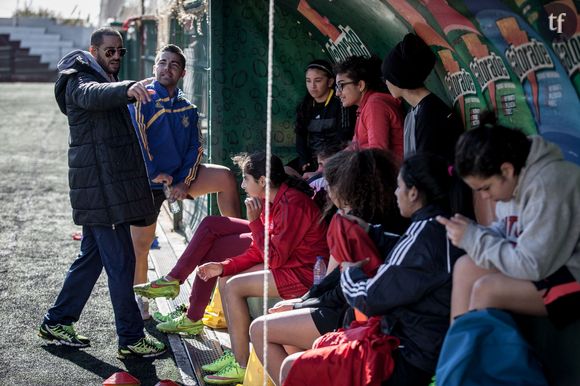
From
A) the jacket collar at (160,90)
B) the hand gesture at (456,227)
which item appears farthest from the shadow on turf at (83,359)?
the hand gesture at (456,227)

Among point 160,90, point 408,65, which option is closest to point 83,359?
point 160,90

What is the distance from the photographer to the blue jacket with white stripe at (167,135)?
6449 mm

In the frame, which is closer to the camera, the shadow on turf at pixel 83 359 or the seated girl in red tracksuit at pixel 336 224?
the seated girl in red tracksuit at pixel 336 224

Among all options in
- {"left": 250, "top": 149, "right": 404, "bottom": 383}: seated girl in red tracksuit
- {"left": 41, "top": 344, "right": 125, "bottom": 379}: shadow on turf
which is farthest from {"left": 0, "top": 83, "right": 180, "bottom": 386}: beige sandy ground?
{"left": 250, "top": 149, "right": 404, "bottom": 383}: seated girl in red tracksuit

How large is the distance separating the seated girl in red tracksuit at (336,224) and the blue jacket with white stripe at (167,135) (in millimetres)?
2259

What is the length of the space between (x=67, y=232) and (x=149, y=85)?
150 inches

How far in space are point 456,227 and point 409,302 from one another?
0.37 m

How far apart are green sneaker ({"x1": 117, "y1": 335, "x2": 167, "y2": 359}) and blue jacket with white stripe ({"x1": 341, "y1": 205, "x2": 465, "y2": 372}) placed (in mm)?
2325

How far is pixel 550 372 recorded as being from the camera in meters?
3.58

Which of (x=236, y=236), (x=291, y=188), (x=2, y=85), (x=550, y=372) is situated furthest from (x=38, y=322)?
(x=2, y=85)

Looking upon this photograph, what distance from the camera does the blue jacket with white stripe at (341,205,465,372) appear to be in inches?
144

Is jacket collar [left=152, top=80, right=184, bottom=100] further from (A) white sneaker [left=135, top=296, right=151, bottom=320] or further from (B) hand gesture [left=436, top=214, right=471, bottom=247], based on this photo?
(B) hand gesture [left=436, top=214, right=471, bottom=247]

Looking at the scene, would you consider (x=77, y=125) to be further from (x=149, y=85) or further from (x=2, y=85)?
(x=2, y=85)

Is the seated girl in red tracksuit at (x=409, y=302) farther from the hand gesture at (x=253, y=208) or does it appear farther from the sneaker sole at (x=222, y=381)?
the hand gesture at (x=253, y=208)
